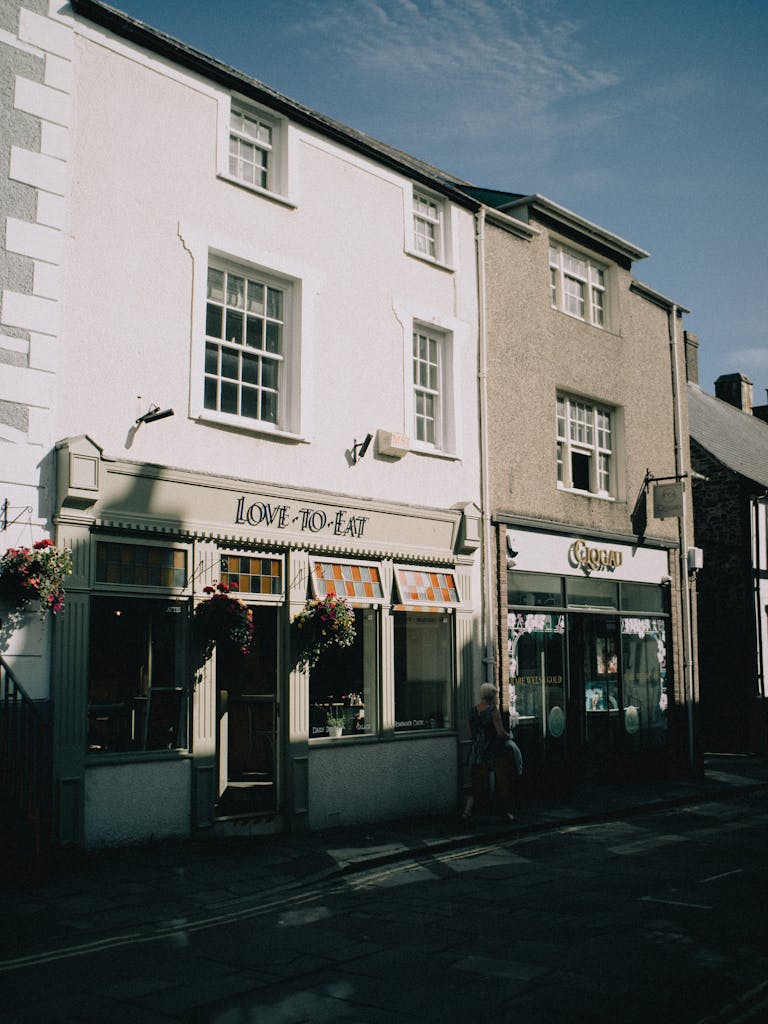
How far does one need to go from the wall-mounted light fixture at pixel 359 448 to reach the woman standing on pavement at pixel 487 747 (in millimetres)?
3375

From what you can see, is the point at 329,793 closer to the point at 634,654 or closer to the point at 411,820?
the point at 411,820

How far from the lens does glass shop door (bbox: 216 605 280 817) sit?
40.1ft

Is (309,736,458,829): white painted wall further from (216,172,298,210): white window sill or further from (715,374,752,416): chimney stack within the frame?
(715,374,752,416): chimney stack

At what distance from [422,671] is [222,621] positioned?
13.4 ft

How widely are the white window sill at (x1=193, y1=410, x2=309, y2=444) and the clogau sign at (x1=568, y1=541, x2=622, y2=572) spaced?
20.4 ft

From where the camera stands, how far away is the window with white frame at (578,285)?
17.6 metres

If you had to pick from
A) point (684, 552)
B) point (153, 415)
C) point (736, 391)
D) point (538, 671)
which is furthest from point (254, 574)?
point (736, 391)

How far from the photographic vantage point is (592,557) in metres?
17.3

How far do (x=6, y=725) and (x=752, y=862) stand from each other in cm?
723

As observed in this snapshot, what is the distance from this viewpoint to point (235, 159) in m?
12.6

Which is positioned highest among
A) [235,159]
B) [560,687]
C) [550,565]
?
[235,159]

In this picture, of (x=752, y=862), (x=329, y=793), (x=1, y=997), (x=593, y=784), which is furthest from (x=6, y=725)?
(x=593, y=784)

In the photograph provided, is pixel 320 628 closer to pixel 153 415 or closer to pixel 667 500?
pixel 153 415

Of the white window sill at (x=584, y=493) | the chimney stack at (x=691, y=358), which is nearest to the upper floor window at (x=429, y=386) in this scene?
the white window sill at (x=584, y=493)
